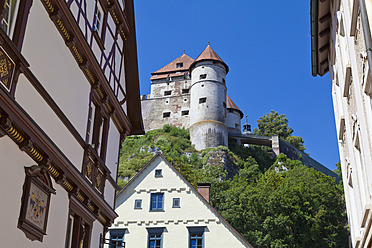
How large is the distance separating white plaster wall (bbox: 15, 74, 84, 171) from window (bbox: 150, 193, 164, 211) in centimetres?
1264

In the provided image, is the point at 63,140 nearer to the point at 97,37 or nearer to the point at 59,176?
the point at 59,176

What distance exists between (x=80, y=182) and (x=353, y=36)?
5.88 meters

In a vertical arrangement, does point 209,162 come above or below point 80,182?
above

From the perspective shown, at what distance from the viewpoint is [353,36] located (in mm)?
9227

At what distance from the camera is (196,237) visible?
21.3 m

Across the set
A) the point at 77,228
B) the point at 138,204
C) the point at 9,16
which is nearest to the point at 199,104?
the point at 138,204

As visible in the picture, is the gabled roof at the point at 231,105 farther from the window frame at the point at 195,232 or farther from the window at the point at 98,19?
the window at the point at 98,19

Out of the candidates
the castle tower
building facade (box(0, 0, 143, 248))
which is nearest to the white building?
building facade (box(0, 0, 143, 248))

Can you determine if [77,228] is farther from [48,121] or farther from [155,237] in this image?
[155,237]

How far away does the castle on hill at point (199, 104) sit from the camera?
71.0 m

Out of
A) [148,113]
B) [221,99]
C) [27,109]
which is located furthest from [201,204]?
[148,113]

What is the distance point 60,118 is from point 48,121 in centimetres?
51

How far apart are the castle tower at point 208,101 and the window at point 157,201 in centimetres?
4623

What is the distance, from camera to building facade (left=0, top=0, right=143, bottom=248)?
7.13 meters
